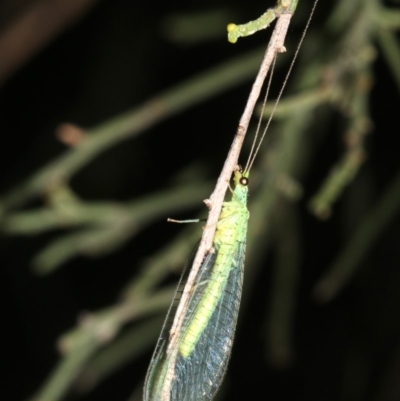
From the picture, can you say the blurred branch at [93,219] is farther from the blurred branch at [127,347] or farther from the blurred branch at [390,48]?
the blurred branch at [390,48]

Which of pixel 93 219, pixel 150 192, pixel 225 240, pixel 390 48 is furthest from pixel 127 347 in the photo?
pixel 390 48

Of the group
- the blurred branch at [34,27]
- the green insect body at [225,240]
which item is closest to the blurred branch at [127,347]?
the green insect body at [225,240]

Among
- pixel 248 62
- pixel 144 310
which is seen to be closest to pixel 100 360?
pixel 144 310

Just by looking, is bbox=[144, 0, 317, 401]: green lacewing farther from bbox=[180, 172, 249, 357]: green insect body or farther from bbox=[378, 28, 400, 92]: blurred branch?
bbox=[378, 28, 400, 92]: blurred branch

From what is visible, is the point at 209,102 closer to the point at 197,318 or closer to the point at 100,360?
the point at 100,360

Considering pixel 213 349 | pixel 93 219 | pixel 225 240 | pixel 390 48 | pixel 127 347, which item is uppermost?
pixel 390 48

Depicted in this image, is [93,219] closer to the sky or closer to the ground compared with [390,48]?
closer to the ground

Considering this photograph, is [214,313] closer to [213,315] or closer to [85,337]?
[213,315]

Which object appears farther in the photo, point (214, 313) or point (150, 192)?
point (150, 192)
